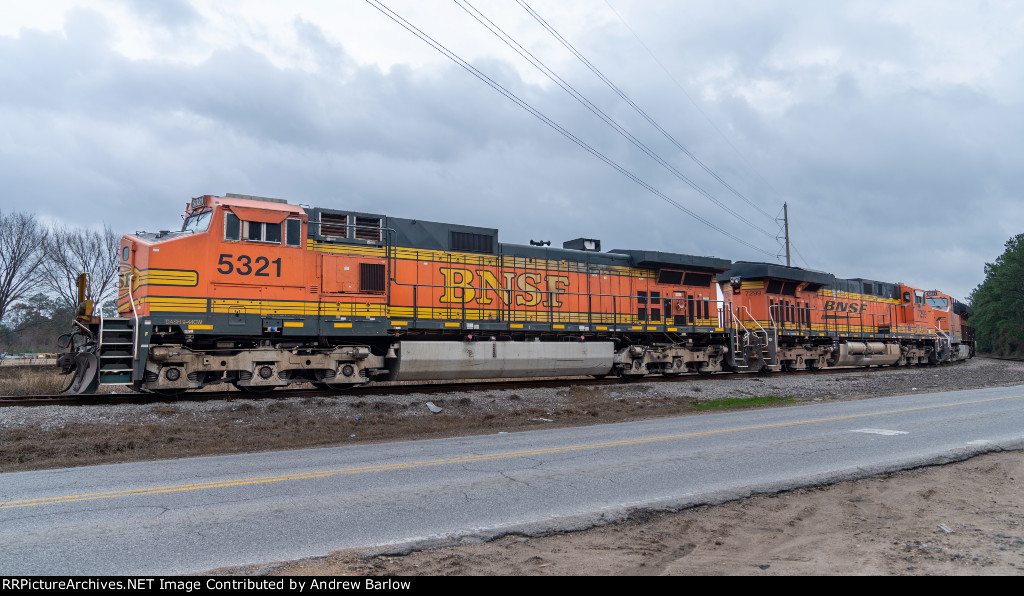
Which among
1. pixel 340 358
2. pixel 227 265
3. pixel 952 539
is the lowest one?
pixel 952 539

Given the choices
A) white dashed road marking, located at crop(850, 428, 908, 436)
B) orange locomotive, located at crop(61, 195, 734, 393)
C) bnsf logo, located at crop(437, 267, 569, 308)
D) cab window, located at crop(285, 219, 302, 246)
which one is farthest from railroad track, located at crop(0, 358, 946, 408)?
white dashed road marking, located at crop(850, 428, 908, 436)

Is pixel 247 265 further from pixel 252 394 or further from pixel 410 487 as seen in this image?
pixel 410 487

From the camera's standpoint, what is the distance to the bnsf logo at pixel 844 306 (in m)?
27.0

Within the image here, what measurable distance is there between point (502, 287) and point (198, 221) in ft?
24.9

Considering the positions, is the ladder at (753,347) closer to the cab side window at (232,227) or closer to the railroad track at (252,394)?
the railroad track at (252,394)

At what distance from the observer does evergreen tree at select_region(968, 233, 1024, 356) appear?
55.9 meters

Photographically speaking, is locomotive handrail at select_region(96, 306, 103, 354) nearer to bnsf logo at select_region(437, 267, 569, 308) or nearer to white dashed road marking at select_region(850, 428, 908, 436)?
bnsf logo at select_region(437, 267, 569, 308)

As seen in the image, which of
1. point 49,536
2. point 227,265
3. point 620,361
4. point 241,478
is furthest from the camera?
point 620,361

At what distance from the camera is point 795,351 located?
80.1ft

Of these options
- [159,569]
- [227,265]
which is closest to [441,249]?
[227,265]

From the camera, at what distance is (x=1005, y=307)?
56.3 m

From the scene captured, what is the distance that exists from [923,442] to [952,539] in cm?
477

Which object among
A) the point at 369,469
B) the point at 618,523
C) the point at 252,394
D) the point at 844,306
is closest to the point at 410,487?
the point at 369,469

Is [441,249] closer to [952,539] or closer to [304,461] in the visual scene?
[304,461]
